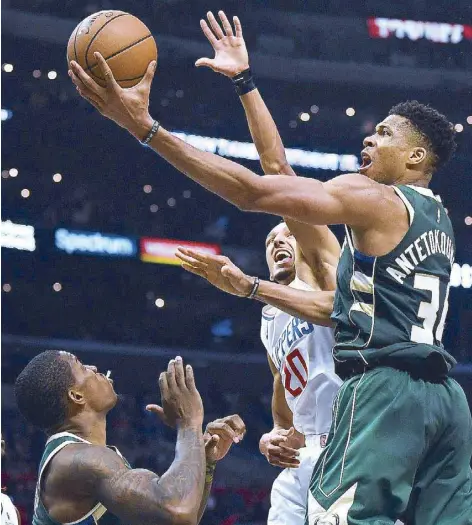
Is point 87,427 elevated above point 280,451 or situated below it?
above

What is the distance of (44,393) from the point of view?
345cm

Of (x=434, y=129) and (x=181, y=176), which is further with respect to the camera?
(x=181, y=176)

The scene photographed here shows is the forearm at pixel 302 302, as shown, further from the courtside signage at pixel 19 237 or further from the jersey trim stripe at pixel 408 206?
the courtside signage at pixel 19 237

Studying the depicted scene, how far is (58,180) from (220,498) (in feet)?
19.0

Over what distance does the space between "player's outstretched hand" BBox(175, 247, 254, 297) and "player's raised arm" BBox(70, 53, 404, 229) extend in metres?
0.43

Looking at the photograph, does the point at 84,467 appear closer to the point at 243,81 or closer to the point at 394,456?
the point at 394,456

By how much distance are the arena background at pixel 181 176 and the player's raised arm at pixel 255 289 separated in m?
11.5

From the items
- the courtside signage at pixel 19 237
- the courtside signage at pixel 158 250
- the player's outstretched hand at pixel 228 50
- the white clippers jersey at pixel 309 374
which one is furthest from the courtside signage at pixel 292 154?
the player's outstretched hand at pixel 228 50

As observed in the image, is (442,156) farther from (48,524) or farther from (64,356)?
(48,524)

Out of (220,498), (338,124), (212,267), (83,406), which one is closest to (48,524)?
(83,406)

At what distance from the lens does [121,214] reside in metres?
16.6

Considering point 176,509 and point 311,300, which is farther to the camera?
point 311,300

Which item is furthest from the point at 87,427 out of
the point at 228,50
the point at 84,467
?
the point at 228,50

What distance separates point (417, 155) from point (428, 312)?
25.0 inches
